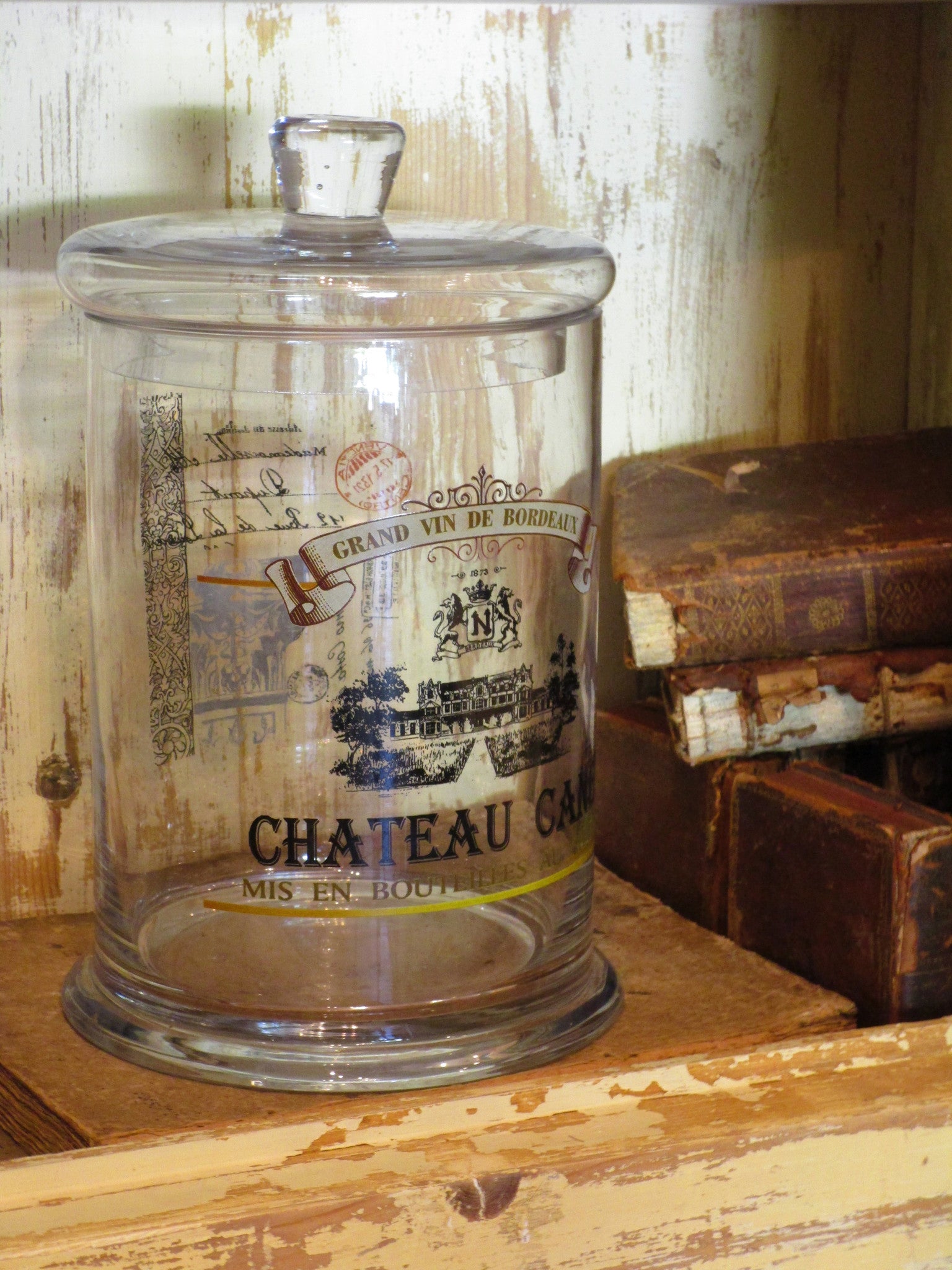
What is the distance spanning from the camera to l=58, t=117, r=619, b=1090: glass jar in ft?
2.19

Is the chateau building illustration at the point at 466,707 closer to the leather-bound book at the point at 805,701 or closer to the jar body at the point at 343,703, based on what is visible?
the jar body at the point at 343,703

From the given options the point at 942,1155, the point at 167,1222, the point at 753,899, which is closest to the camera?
the point at 167,1222

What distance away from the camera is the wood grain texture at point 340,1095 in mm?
633

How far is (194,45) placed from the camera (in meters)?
0.85

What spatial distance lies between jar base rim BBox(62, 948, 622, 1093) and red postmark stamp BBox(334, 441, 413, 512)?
0.76ft

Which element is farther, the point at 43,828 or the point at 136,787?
the point at 43,828

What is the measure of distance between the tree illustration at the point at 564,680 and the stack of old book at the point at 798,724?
0.10 meters

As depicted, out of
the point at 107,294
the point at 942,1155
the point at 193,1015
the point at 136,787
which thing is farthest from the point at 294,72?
the point at 942,1155

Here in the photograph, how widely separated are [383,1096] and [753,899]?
290 millimetres

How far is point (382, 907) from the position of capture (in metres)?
0.69

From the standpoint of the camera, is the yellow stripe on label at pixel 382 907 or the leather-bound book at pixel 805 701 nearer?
the yellow stripe on label at pixel 382 907

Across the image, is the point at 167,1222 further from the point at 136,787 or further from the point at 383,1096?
the point at 136,787

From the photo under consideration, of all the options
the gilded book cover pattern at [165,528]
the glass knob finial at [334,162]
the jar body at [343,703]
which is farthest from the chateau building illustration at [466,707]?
the glass knob finial at [334,162]

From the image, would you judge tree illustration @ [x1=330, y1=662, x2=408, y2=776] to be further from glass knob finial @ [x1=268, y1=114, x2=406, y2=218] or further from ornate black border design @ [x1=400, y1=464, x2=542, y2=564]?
glass knob finial @ [x1=268, y1=114, x2=406, y2=218]
